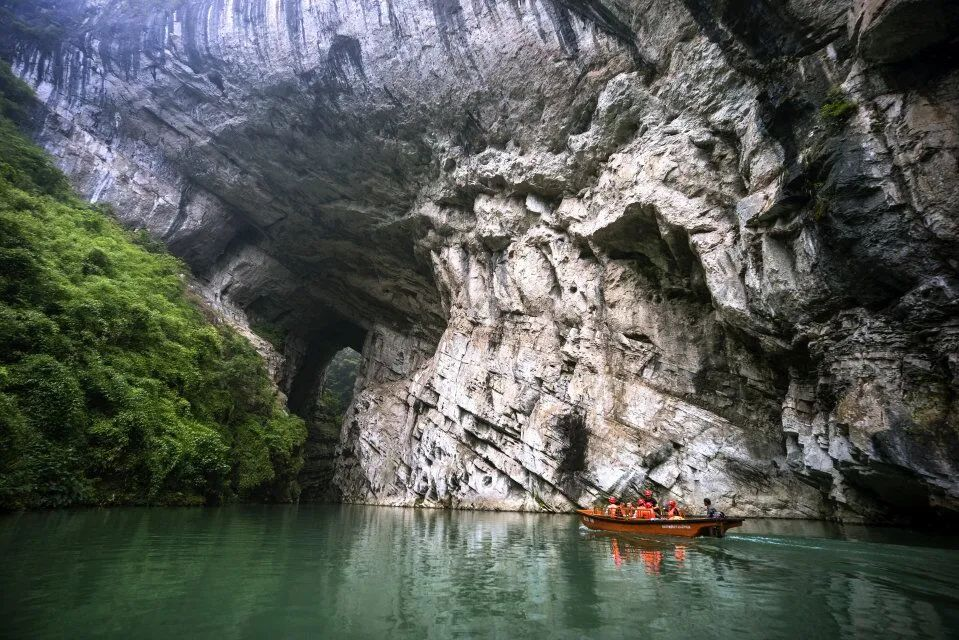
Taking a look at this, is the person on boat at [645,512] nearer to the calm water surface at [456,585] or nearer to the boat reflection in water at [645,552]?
the boat reflection in water at [645,552]

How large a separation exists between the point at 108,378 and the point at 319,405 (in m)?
24.2

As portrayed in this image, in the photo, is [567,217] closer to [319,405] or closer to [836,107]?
[836,107]

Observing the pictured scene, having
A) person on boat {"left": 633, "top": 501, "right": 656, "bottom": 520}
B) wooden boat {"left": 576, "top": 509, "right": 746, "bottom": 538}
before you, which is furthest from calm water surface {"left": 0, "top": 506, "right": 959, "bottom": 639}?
person on boat {"left": 633, "top": 501, "right": 656, "bottom": 520}

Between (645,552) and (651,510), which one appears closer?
(645,552)

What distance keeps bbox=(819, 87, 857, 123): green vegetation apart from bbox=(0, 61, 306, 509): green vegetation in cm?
1930

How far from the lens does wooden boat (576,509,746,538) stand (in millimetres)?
10312

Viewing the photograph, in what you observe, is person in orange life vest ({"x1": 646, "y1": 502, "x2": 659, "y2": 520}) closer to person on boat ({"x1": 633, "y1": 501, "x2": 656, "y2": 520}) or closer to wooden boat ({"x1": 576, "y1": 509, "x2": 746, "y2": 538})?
person on boat ({"x1": 633, "y1": 501, "x2": 656, "y2": 520})

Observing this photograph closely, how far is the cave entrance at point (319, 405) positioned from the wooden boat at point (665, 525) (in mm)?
23433

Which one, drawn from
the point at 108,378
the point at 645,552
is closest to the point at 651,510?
the point at 645,552

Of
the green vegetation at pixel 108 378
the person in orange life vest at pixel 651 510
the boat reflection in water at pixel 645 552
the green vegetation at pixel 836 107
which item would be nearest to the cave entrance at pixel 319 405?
the green vegetation at pixel 108 378

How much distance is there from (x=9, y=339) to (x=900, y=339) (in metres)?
20.3

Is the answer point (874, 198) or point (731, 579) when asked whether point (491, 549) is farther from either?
point (874, 198)

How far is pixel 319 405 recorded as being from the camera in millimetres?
37938

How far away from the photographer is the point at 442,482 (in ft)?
75.7
